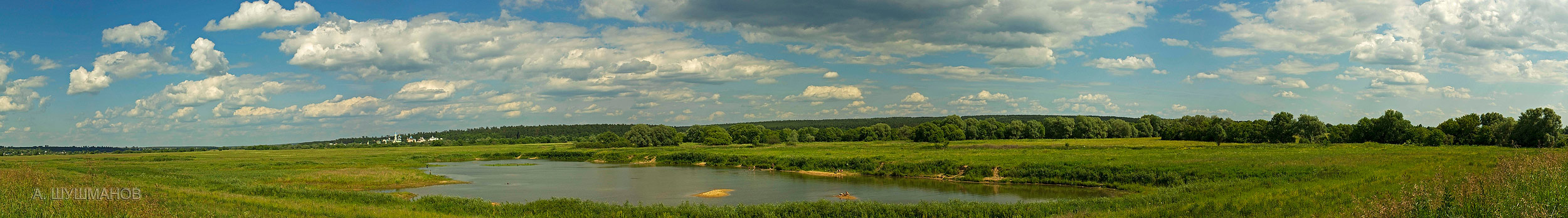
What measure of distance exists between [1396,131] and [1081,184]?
159ft

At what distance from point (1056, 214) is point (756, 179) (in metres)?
29.7

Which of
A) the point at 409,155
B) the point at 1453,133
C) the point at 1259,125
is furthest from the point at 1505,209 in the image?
the point at 409,155

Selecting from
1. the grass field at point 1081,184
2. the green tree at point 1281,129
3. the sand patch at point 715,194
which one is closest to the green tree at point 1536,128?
the grass field at point 1081,184

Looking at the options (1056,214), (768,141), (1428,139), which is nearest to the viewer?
(1056,214)

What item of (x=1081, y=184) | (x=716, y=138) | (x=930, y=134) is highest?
(x=716, y=138)

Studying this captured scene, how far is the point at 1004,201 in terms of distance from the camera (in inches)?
1309

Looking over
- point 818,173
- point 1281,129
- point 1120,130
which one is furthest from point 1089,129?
point 818,173

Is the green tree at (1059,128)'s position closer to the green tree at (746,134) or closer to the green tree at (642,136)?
the green tree at (746,134)

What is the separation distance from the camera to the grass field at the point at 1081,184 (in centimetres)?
1153

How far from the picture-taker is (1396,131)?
227 ft

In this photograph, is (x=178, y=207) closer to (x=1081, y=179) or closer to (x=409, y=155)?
(x=1081, y=179)

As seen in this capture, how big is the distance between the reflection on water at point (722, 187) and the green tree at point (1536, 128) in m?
43.2

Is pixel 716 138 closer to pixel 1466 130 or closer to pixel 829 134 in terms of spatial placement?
pixel 829 134

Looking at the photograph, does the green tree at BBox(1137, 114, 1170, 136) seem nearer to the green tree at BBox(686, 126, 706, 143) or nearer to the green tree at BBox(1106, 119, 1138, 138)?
the green tree at BBox(1106, 119, 1138, 138)
